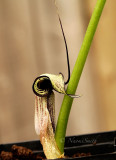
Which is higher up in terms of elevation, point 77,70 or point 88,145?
point 77,70

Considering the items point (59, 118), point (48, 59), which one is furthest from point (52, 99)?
point (48, 59)

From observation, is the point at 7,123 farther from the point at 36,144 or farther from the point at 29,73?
the point at 36,144

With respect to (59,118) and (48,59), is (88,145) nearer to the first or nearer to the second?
(59,118)

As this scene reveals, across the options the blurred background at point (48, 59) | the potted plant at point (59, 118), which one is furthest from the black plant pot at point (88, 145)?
the blurred background at point (48, 59)

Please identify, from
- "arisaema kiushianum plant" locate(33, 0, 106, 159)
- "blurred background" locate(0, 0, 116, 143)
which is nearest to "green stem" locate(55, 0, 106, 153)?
"arisaema kiushianum plant" locate(33, 0, 106, 159)

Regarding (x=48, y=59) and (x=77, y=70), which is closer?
(x=77, y=70)

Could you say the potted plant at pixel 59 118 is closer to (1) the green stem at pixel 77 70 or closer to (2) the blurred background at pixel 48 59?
(1) the green stem at pixel 77 70

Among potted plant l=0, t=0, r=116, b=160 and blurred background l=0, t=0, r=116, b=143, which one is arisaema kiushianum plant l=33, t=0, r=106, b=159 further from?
blurred background l=0, t=0, r=116, b=143
